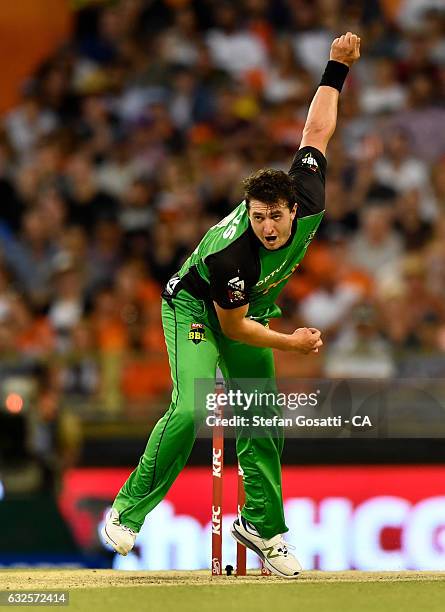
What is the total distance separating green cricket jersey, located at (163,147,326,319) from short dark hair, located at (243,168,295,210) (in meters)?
0.18

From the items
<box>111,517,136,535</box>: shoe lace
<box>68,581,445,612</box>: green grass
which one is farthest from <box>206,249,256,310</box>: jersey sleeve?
<box>68,581,445,612</box>: green grass

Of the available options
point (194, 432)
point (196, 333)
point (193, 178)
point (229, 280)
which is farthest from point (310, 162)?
point (193, 178)

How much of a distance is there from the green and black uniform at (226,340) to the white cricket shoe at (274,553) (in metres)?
0.04

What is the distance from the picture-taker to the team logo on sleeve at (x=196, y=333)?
6.54 meters

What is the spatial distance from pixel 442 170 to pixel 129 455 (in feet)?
13.6

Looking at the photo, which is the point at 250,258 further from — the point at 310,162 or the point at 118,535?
the point at 118,535

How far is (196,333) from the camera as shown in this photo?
21.5 ft

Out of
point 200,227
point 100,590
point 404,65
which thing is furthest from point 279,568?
point 404,65

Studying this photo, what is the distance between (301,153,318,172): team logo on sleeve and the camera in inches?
264

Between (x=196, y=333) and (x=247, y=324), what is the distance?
32 cm

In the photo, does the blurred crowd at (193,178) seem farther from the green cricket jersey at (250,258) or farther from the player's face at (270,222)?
the player's face at (270,222)

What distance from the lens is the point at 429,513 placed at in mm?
8875

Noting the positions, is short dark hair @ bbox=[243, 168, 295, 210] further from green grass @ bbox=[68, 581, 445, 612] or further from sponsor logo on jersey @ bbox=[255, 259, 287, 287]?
green grass @ bbox=[68, 581, 445, 612]

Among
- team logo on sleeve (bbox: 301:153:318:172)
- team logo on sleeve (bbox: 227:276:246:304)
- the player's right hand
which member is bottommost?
the player's right hand
